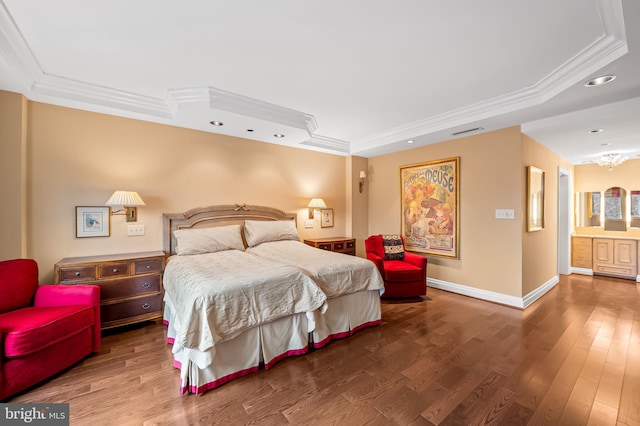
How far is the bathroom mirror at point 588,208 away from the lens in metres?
5.44

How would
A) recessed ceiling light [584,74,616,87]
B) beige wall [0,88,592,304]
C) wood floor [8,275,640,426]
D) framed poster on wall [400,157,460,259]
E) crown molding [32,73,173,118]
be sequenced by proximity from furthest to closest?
framed poster on wall [400,157,460,259] < beige wall [0,88,592,304] < crown molding [32,73,173,118] < recessed ceiling light [584,74,616,87] < wood floor [8,275,640,426]

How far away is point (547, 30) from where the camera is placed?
77.0 inches

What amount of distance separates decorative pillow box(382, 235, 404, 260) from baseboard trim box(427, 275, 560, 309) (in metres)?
0.85

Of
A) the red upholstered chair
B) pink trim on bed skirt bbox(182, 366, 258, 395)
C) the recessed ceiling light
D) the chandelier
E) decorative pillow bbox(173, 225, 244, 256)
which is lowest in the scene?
pink trim on bed skirt bbox(182, 366, 258, 395)

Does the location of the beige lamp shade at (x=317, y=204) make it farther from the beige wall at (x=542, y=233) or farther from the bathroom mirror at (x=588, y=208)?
the bathroom mirror at (x=588, y=208)

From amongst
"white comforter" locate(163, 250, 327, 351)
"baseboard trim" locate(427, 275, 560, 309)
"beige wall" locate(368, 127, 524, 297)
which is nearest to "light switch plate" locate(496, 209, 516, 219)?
"beige wall" locate(368, 127, 524, 297)

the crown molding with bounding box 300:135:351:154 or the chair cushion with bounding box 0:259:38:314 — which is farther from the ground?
the crown molding with bounding box 300:135:351:154

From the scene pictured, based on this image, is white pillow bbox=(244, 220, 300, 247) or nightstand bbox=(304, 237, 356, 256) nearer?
white pillow bbox=(244, 220, 300, 247)

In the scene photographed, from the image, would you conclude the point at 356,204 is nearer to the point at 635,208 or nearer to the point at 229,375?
the point at 229,375

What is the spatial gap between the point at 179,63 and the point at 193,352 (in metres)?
2.45

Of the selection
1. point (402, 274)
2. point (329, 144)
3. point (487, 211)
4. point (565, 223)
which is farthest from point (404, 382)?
point (565, 223)

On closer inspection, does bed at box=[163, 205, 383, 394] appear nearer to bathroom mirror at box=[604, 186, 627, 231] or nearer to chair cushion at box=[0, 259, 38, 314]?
chair cushion at box=[0, 259, 38, 314]

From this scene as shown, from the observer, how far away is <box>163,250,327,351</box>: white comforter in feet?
6.09

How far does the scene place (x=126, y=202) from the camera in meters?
3.00
